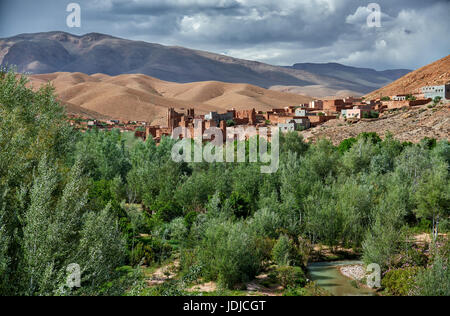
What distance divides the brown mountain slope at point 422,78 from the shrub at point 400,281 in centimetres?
4513

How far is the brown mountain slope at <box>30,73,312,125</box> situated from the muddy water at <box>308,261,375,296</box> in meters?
53.9

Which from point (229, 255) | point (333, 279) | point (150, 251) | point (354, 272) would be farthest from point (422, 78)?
point (229, 255)

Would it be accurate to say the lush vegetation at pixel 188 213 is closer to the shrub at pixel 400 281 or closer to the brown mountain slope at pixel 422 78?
the shrub at pixel 400 281

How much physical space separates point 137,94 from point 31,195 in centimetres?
9374

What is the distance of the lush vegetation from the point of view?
26.1 feet

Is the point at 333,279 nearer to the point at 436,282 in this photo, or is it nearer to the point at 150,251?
the point at 436,282

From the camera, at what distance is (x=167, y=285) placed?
9.75 meters

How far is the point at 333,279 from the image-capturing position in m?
13.2

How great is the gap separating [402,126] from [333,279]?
A: 23412 mm

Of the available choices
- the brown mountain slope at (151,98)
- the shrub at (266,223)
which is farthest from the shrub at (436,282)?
the brown mountain slope at (151,98)

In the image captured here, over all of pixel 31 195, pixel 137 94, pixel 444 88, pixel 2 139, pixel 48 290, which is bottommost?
pixel 48 290

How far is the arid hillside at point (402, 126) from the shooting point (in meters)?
30.8
